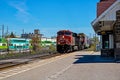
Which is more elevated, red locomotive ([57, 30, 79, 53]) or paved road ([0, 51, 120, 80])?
red locomotive ([57, 30, 79, 53])

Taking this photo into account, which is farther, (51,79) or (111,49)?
(111,49)

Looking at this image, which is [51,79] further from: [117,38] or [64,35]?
[64,35]

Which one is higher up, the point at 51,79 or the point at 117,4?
the point at 117,4

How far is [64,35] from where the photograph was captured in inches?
2010

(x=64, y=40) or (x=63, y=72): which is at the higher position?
(x=64, y=40)

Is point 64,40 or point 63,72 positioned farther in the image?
point 64,40

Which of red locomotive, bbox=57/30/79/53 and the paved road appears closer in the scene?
the paved road

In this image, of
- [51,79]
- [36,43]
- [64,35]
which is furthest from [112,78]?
[36,43]

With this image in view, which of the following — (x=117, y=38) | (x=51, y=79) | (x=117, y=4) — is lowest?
(x=51, y=79)

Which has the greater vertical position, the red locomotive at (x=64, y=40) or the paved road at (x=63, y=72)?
the red locomotive at (x=64, y=40)

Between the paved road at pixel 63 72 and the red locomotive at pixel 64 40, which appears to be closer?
the paved road at pixel 63 72

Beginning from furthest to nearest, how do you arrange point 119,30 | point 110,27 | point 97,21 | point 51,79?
point 110,27
point 97,21
point 119,30
point 51,79

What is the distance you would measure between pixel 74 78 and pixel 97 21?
15605 mm

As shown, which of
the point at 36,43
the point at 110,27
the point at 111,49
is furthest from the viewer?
the point at 36,43
